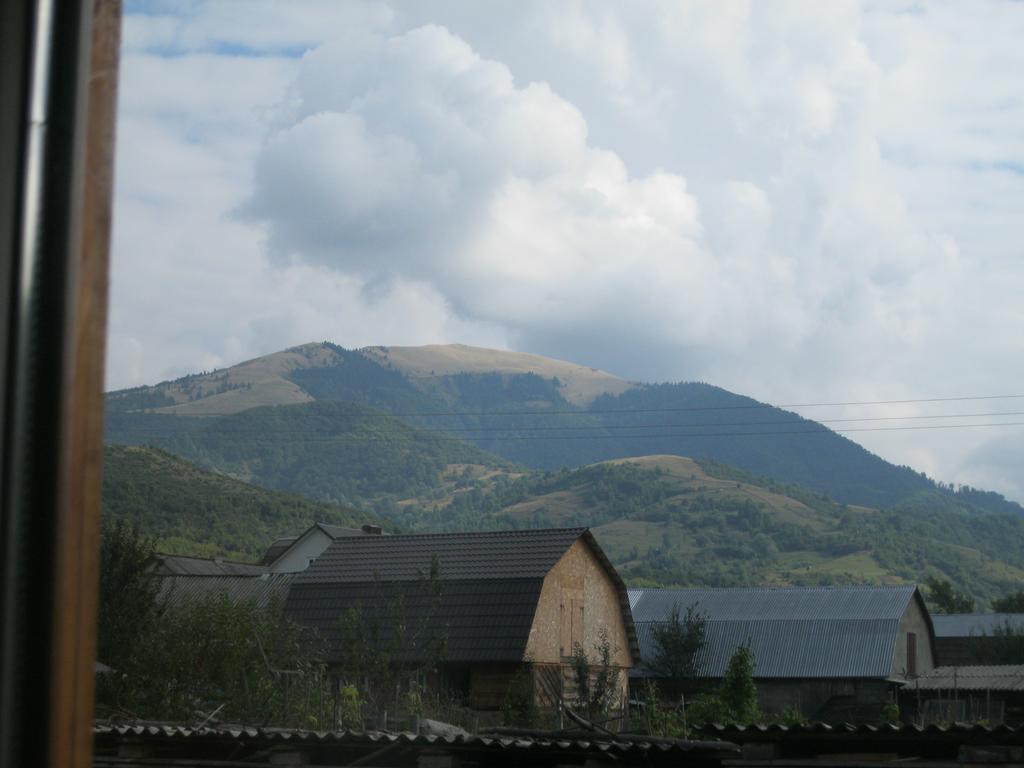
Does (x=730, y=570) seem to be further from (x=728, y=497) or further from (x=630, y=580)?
(x=728, y=497)

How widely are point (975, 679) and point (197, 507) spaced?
53973 mm

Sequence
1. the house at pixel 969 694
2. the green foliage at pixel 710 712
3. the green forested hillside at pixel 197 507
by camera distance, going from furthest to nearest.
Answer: the green forested hillside at pixel 197 507
the house at pixel 969 694
the green foliage at pixel 710 712

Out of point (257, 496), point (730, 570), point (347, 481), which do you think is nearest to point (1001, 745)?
point (257, 496)

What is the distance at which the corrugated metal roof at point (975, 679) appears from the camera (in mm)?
38938

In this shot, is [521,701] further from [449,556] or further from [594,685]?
[449,556]

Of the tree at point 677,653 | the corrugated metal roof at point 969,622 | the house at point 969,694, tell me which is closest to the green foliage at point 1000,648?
the corrugated metal roof at point 969,622

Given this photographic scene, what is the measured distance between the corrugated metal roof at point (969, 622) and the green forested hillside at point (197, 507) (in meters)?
40.5

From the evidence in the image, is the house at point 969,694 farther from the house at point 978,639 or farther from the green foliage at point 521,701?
the green foliage at point 521,701

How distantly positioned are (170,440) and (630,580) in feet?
299

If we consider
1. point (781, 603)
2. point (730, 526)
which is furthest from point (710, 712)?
point (730, 526)

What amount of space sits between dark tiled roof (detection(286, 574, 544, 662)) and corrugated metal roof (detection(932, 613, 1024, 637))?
3839 cm

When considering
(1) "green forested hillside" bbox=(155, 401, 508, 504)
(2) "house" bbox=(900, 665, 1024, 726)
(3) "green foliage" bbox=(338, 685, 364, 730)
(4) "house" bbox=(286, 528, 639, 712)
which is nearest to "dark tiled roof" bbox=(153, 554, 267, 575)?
(4) "house" bbox=(286, 528, 639, 712)

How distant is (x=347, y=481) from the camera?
186500mm

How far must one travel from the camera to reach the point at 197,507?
78.9m
